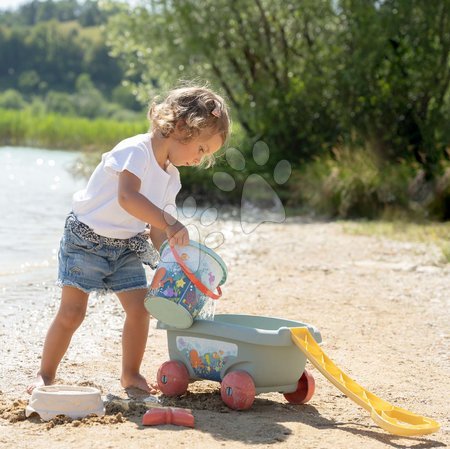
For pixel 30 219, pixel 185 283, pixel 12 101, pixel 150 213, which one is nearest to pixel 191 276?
pixel 185 283

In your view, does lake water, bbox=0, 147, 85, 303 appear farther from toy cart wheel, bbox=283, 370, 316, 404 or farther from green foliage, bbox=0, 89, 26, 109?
green foliage, bbox=0, 89, 26, 109

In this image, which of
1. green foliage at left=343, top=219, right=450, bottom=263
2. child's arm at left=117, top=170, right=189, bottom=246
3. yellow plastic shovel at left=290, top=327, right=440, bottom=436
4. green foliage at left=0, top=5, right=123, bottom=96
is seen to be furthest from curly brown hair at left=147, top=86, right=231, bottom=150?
green foliage at left=0, top=5, right=123, bottom=96

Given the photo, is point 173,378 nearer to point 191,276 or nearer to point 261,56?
point 191,276

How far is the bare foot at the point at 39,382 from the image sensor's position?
3.61 m

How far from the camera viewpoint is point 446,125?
504 inches

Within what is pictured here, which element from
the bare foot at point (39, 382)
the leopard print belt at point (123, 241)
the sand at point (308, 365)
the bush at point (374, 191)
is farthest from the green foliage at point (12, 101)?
the bare foot at point (39, 382)

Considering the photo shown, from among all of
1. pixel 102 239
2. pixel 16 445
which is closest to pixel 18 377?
pixel 102 239

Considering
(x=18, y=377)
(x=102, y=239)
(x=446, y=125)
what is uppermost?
(x=446, y=125)

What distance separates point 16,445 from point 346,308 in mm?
3209

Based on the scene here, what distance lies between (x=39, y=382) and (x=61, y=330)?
231 mm

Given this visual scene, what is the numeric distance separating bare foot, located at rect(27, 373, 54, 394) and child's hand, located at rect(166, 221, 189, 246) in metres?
0.85

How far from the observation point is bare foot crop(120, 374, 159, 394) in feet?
12.3

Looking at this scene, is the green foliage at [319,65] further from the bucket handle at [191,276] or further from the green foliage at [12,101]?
the green foliage at [12,101]

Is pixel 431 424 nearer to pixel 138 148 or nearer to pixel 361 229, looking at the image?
pixel 138 148
